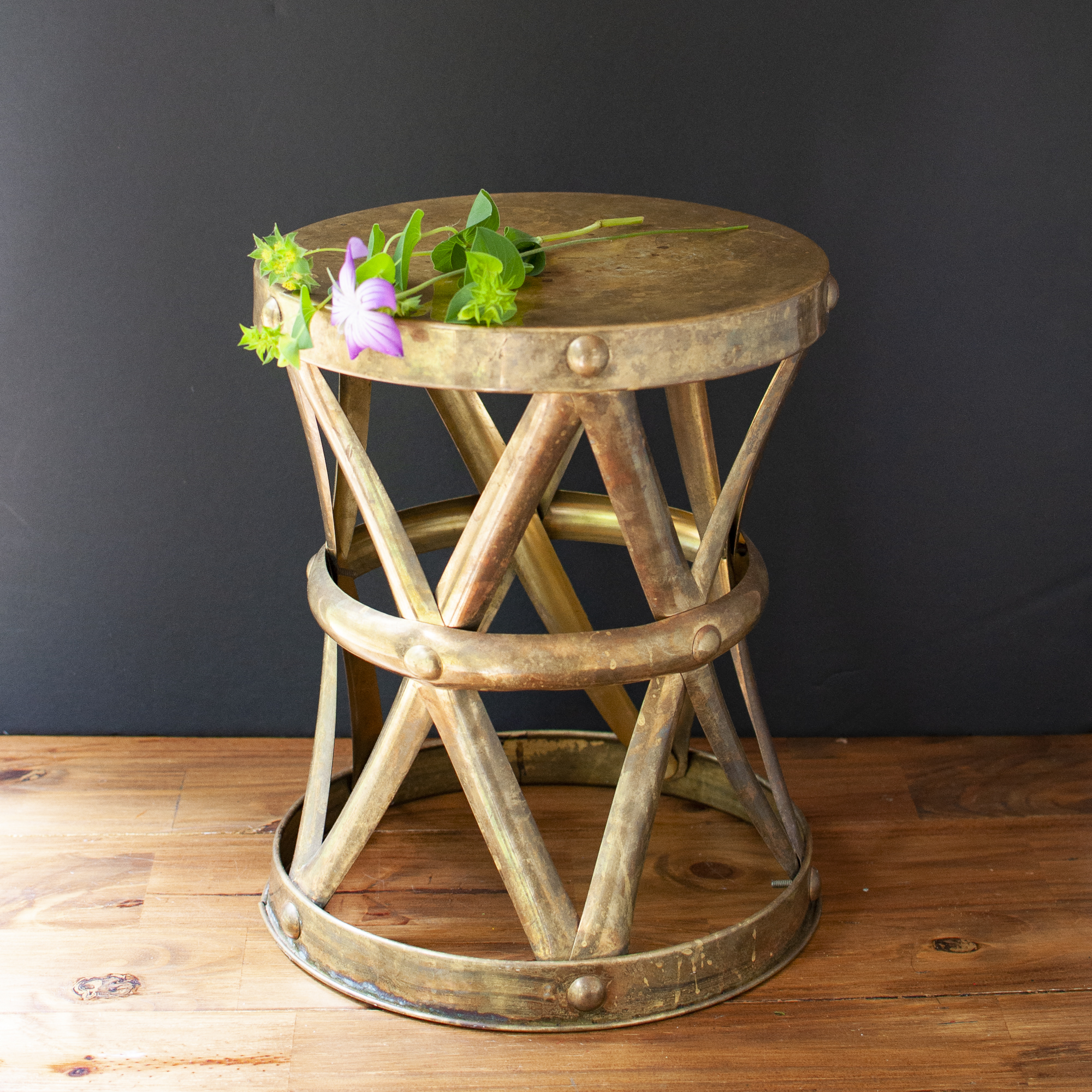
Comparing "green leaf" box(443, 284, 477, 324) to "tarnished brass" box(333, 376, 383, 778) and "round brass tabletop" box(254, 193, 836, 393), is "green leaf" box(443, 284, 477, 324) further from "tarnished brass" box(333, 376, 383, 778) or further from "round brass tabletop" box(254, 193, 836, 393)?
"tarnished brass" box(333, 376, 383, 778)

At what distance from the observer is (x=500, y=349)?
4.20 feet

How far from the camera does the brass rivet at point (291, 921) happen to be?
5.44ft

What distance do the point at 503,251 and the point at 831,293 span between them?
375mm

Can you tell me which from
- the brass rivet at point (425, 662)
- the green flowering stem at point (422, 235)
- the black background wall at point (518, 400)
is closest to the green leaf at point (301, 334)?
the green flowering stem at point (422, 235)

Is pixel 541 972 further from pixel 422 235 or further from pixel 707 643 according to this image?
pixel 422 235

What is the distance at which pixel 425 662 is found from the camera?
1435mm

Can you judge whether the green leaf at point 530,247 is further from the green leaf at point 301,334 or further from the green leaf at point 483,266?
the green leaf at point 301,334

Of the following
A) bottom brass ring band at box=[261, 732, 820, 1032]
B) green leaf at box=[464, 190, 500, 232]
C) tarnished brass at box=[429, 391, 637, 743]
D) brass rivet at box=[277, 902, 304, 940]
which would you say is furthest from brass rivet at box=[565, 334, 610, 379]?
brass rivet at box=[277, 902, 304, 940]

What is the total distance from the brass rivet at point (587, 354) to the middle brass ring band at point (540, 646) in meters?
0.29

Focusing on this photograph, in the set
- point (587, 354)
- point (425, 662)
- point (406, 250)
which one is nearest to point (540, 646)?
point (425, 662)

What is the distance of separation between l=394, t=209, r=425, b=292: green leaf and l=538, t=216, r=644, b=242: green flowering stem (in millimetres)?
209

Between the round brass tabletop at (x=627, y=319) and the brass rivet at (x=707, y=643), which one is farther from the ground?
the round brass tabletop at (x=627, y=319)

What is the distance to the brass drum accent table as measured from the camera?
1.32 meters

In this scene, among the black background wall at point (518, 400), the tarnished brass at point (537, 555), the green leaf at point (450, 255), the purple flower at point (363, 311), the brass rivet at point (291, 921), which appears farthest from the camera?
the black background wall at point (518, 400)
